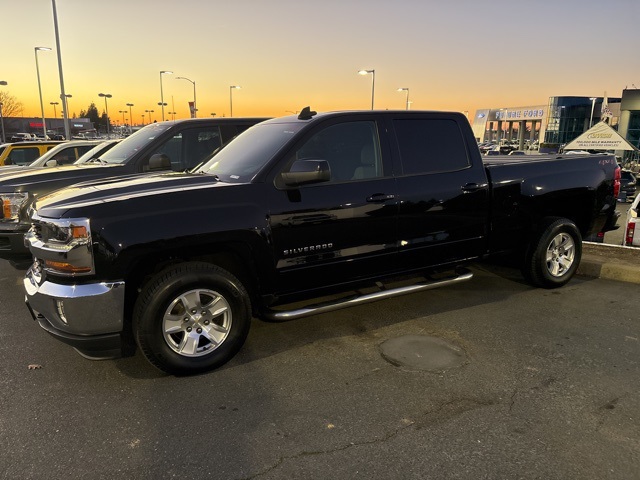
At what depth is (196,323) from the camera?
11.6 feet

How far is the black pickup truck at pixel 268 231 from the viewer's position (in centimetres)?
321

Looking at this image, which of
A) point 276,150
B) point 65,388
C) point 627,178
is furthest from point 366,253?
point 627,178

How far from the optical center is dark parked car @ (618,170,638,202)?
16203 millimetres

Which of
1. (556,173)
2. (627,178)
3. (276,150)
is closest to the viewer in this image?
(276,150)

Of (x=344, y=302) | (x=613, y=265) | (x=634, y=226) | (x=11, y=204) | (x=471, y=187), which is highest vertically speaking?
(x=471, y=187)

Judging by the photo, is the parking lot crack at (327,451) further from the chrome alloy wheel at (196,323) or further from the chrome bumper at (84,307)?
the chrome bumper at (84,307)

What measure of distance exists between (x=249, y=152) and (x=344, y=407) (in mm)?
2319

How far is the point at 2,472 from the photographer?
8.21 ft

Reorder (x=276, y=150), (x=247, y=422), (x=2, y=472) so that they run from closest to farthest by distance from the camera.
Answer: (x=2, y=472)
(x=247, y=422)
(x=276, y=150)

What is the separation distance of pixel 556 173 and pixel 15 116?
120093 mm

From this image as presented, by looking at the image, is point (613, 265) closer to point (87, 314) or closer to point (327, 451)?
point (327, 451)

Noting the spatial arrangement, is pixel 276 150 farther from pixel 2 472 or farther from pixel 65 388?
pixel 2 472

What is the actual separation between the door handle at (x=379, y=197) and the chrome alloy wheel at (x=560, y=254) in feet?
7.62

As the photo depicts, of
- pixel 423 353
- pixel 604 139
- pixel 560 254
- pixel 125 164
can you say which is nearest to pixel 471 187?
pixel 560 254
